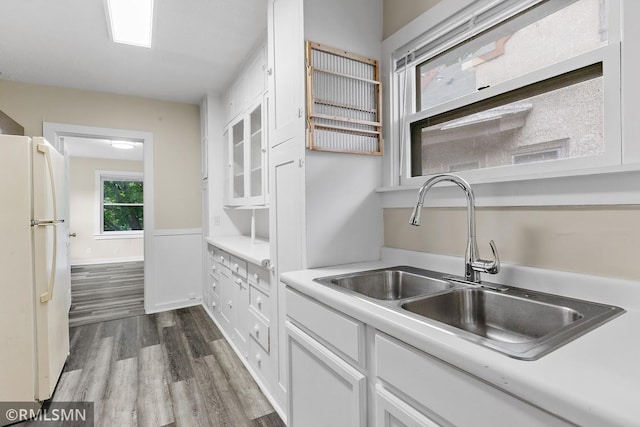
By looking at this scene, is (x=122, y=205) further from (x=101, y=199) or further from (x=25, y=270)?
(x=25, y=270)

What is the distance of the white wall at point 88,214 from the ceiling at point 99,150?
0.20m

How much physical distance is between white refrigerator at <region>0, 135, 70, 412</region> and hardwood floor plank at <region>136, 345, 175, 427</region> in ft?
1.75

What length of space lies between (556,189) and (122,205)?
8265mm

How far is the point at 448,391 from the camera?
688 millimetres

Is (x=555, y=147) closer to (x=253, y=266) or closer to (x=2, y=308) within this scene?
(x=253, y=266)

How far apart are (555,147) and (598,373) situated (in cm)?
84

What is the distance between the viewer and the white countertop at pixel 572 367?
1.57ft

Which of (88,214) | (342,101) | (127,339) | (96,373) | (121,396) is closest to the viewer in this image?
(342,101)

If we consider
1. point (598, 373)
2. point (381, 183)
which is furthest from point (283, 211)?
point (598, 373)

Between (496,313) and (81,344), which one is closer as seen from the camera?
(496,313)

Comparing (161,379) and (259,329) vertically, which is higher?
(259,329)

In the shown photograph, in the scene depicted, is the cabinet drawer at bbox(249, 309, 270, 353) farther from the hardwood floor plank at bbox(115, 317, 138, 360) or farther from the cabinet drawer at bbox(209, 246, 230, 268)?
the hardwood floor plank at bbox(115, 317, 138, 360)

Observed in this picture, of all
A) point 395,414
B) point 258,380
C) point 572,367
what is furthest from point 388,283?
point 258,380

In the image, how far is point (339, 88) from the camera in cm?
159
